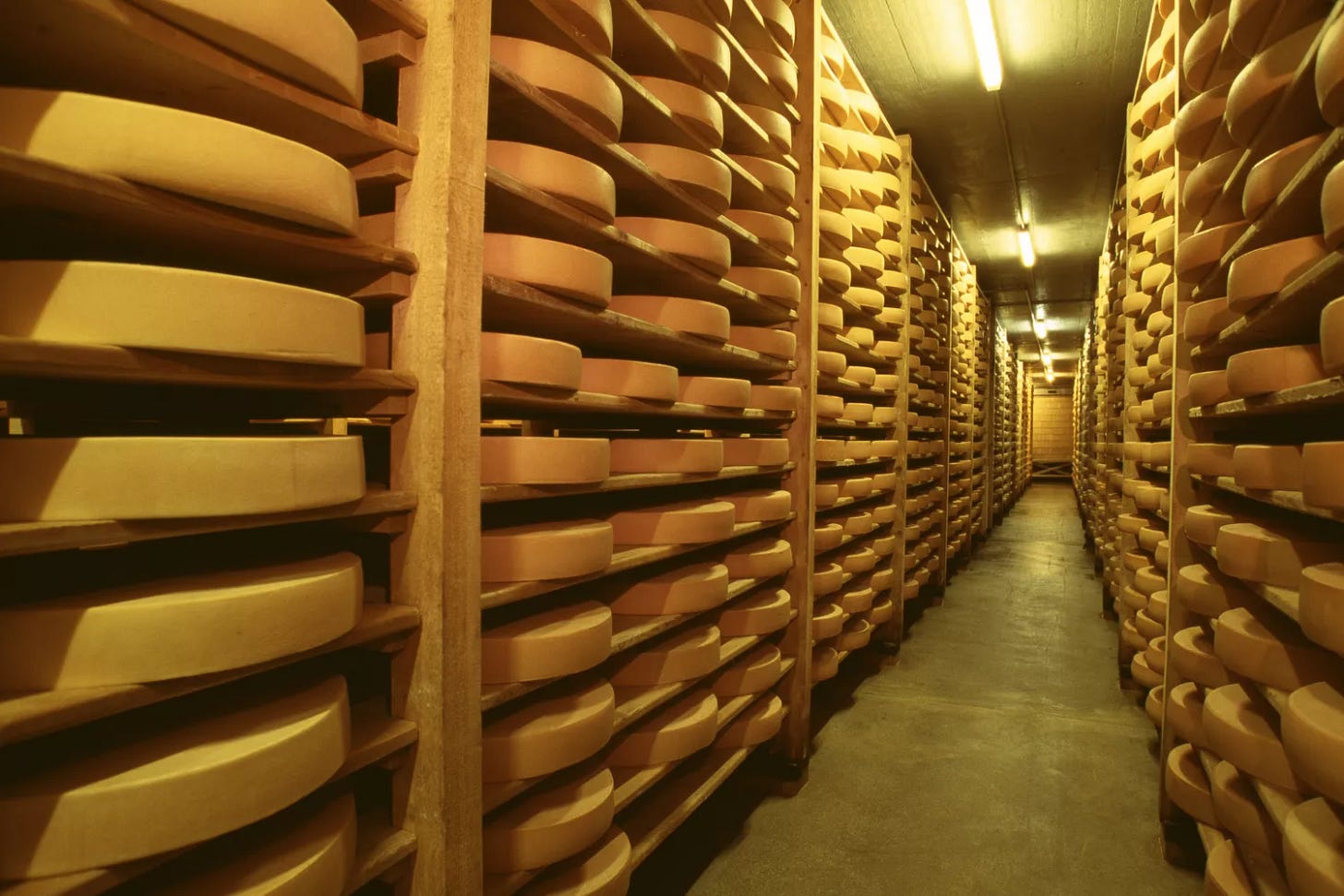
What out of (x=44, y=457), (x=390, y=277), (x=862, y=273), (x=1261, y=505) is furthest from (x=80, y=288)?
(x=862, y=273)

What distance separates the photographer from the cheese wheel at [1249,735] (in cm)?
169

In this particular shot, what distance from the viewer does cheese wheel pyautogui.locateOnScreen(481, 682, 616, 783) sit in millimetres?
1618

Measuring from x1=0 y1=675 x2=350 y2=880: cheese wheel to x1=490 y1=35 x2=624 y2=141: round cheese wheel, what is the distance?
1209 millimetres

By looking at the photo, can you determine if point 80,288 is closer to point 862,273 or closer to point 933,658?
point 862,273

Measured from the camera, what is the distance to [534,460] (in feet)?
5.43

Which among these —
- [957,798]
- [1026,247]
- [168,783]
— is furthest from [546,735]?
[1026,247]

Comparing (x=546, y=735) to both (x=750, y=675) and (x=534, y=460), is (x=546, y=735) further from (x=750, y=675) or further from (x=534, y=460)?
(x=750, y=675)

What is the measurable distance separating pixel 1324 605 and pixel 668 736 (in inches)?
56.6

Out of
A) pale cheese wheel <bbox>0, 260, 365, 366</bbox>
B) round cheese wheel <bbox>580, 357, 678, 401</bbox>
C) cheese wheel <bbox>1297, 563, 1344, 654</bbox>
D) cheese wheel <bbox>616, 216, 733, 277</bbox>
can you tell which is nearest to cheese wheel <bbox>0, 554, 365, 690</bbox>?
pale cheese wheel <bbox>0, 260, 365, 366</bbox>

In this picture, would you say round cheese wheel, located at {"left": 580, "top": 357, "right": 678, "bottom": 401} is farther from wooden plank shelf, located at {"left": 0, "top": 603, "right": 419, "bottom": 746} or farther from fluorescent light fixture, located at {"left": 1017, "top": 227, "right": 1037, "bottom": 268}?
fluorescent light fixture, located at {"left": 1017, "top": 227, "right": 1037, "bottom": 268}

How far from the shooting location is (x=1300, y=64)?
5.22 feet

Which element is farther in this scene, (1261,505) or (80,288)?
(1261,505)

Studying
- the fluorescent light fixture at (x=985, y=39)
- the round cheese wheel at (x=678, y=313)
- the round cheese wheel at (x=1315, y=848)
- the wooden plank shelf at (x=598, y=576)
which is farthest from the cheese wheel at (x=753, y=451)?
the fluorescent light fixture at (x=985, y=39)

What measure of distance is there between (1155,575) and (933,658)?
63.8 inches
